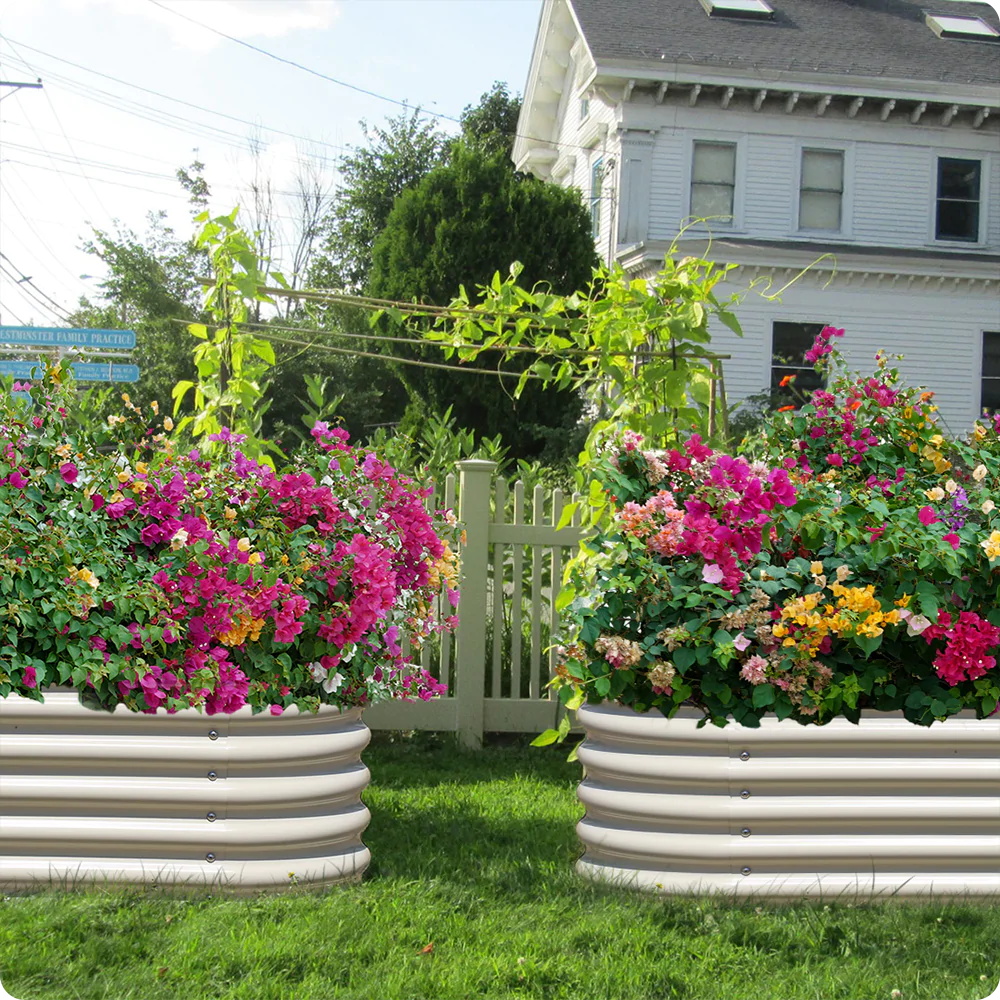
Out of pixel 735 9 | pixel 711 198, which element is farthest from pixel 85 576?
pixel 735 9

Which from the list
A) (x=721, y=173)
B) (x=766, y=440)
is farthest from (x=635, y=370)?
(x=721, y=173)

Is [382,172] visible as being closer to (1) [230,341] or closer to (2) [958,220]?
(2) [958,220]

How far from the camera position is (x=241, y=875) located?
3383 mm

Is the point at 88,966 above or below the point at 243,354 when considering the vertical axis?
below

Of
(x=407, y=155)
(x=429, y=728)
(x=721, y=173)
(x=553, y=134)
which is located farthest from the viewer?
(x=407, y=155)

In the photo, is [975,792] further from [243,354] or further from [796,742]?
[243,354]

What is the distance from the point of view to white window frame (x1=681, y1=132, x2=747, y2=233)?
18.2 m

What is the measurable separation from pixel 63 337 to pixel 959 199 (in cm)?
1445

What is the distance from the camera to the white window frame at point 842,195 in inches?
731

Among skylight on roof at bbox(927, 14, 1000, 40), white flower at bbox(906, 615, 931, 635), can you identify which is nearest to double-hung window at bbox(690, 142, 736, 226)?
skylight on roof at bbox(927, 14, 1000, 40)

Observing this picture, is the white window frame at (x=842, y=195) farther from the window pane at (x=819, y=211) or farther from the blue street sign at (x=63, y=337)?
the blue street sign at (x=63, y=337)

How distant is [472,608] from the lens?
5809mm

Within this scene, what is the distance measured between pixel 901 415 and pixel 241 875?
3120mm

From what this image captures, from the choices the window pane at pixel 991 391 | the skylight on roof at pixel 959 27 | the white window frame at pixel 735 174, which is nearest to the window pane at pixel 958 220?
the window pane at pixel 991 391
